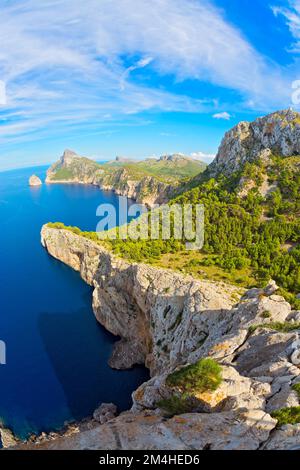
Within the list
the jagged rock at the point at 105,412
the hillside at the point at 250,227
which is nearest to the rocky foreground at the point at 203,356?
the jagged rock at the point at 105,412

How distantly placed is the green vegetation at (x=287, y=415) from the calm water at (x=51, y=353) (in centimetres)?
3736

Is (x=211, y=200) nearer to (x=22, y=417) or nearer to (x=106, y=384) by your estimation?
(x=106, y=384)

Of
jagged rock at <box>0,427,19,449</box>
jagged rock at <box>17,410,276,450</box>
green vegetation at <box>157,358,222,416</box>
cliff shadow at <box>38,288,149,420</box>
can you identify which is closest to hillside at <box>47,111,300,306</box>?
cliff shadow at <box>38,288,149,420</box>

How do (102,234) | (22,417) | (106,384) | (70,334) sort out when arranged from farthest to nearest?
(102,234) → (70,334) → (106,384) → (22,417)

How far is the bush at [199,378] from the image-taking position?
17.3 meters

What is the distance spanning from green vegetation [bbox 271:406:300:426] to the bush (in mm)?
3461

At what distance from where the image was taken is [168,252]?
74.6m

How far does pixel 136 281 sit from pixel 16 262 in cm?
7001

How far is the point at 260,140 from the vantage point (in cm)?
10338

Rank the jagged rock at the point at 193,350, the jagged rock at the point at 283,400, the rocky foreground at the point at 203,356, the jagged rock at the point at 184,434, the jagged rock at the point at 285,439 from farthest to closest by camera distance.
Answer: the jagged rock at the point at 283,400
the jagged rock at the point at 193,350
the rocky foreground at the point at 203,356
the jagged rock at the point at 184,434
the jagged rock at the point at 285,439

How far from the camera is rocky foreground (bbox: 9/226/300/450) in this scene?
45.2ft

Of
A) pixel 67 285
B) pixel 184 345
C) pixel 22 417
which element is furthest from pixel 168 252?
pixel 22 417

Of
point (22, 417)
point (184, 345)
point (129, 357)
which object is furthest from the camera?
point (129, 357)

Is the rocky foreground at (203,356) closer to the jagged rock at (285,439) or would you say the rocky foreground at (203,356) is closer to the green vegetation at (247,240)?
the jagged rock at (285,439)
